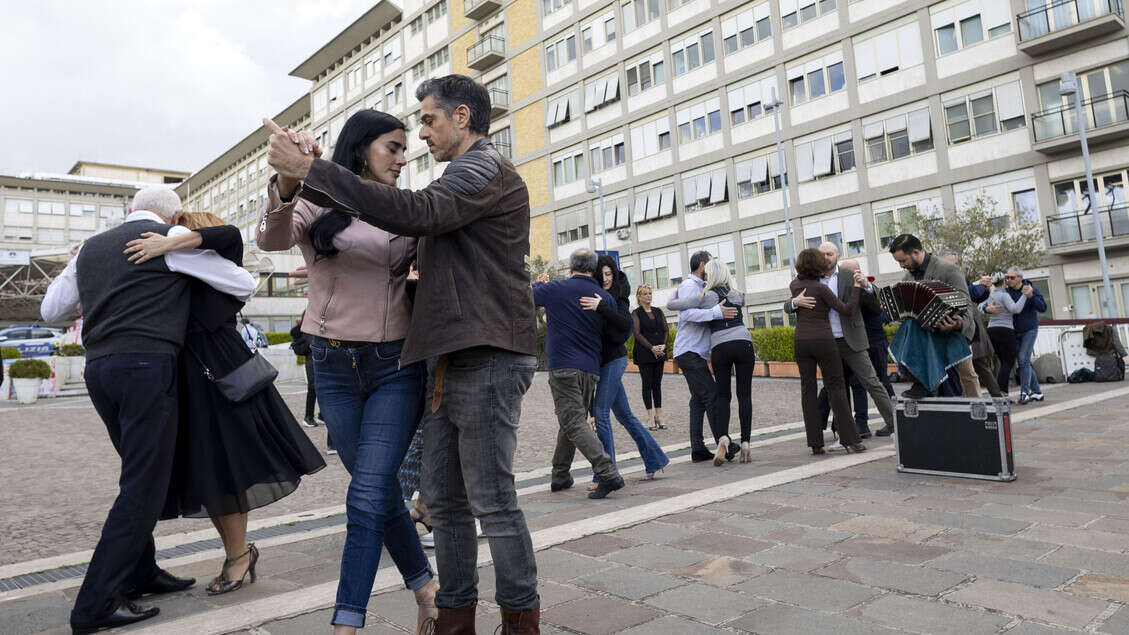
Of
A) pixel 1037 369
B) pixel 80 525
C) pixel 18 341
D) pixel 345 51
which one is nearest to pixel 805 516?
pixel 80 525

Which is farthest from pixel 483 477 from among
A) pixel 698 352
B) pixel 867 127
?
pixel 867 127

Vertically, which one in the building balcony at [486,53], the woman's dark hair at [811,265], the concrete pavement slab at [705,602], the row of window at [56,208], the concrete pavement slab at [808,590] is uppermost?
the row of window at [56,208]

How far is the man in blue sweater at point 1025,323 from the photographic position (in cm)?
999

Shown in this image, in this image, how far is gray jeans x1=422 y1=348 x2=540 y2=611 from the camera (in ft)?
7.62

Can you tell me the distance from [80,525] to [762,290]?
94.6ft

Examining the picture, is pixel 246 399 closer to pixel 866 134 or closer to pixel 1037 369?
pixel 1037 369

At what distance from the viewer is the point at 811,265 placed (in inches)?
268

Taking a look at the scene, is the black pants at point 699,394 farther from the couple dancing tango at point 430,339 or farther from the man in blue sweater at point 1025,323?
the man in blue sweater at point 1025,323

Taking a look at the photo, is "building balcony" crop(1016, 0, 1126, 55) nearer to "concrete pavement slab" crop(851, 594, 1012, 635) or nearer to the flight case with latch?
the flight case with latch

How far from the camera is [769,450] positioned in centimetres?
729

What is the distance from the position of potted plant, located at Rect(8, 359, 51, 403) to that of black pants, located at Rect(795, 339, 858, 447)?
2016 centimetres

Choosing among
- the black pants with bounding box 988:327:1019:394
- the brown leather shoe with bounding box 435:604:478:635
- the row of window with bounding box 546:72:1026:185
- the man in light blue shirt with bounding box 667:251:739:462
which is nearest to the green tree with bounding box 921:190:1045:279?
the row of window with bounding box 546:72:1026:185

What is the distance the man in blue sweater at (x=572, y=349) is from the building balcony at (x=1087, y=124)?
23.4 metres

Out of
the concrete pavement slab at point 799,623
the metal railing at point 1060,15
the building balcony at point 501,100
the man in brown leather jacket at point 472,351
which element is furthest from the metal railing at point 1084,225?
the building balcony at point 501,100
